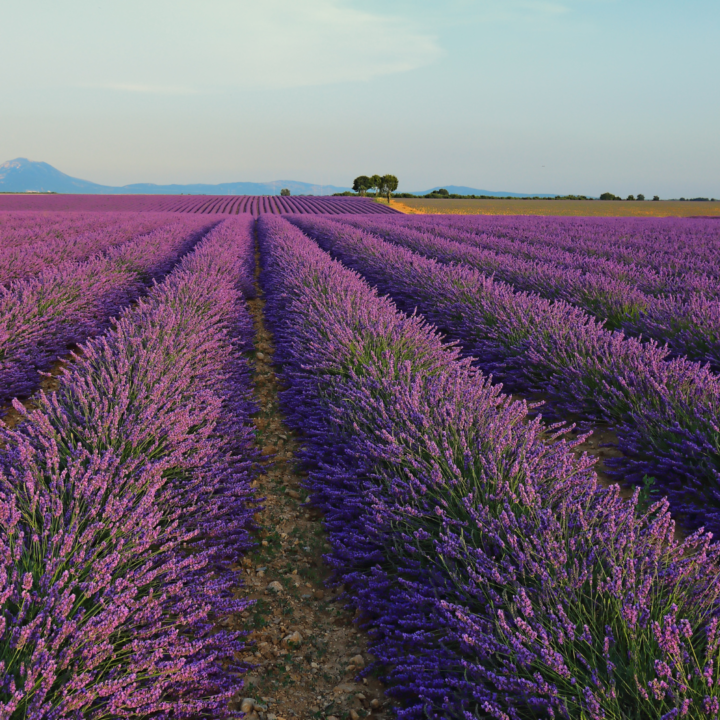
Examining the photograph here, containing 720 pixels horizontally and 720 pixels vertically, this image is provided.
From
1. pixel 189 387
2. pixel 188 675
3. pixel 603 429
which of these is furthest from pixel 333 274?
pixel 188 675

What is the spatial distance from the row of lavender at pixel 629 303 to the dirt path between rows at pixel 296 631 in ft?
13.0

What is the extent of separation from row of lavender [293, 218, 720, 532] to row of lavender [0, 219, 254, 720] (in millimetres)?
2374

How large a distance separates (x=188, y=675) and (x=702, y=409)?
10.5 ft

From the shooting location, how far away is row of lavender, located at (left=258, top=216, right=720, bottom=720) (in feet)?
4.23

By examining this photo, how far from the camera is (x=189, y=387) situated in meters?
3.42

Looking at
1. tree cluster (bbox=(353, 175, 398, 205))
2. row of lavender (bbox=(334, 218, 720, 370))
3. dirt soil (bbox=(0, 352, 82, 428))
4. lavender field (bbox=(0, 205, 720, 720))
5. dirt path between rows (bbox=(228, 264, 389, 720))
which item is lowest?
dirt path between rows (bbox=(228, 264, 389, 720))

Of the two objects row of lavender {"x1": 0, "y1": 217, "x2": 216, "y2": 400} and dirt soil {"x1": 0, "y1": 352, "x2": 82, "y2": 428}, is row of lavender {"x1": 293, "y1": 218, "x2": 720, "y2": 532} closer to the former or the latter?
dirt soil {"x1": 0, "y1": 352, "x2": 82, "y2": 428}

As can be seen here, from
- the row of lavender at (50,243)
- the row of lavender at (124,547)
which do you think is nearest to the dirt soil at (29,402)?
the row of lavender at (124,547)

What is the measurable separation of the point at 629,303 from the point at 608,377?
8.11 ft

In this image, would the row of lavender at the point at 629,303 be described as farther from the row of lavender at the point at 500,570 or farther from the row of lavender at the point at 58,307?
the row of lavender at the point at 58,307

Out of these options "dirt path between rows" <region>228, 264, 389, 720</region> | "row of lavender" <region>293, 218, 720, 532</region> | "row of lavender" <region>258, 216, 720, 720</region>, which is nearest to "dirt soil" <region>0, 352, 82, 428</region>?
"dirt path between rows" <region>228, 264, 389, 720</region>

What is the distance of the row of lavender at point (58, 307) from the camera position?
15.3 feet

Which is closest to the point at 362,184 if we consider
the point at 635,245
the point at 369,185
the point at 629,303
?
the point at 369,185

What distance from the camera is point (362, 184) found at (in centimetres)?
6034
